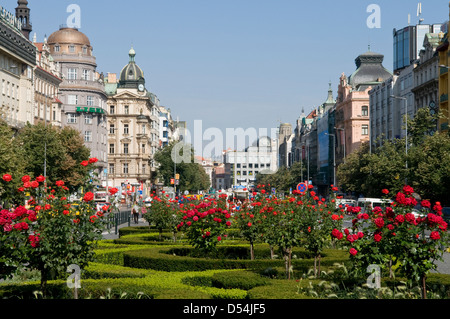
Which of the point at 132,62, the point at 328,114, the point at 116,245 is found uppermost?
the point at 132,62

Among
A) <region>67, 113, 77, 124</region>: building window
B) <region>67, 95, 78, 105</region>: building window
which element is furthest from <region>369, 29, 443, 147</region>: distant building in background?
<region>67, 113, 77, 124</region>: building window

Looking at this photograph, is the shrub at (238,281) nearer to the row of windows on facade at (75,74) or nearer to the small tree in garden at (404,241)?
the small tree in garden at (404,241)

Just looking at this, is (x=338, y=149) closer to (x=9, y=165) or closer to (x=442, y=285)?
(x=9, y=165)

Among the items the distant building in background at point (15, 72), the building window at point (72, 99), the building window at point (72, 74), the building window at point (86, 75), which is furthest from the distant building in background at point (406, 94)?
the building window at point (72, 74)

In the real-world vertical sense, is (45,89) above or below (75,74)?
below

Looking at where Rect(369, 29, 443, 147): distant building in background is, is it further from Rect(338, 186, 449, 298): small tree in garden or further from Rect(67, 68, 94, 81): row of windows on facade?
Rect(338, 186, 449, 298): small tree in garden

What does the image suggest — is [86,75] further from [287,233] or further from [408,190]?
[408,190]

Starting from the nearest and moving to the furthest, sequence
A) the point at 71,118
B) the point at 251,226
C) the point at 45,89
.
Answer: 1. the point at 251,226
2. the point at 45,89
3. the point at 71,118

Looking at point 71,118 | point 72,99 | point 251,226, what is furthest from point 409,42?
point 251,226

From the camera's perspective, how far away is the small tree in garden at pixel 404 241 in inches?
529

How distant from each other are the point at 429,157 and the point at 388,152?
17049 millimetres

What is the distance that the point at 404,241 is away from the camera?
534 inches
